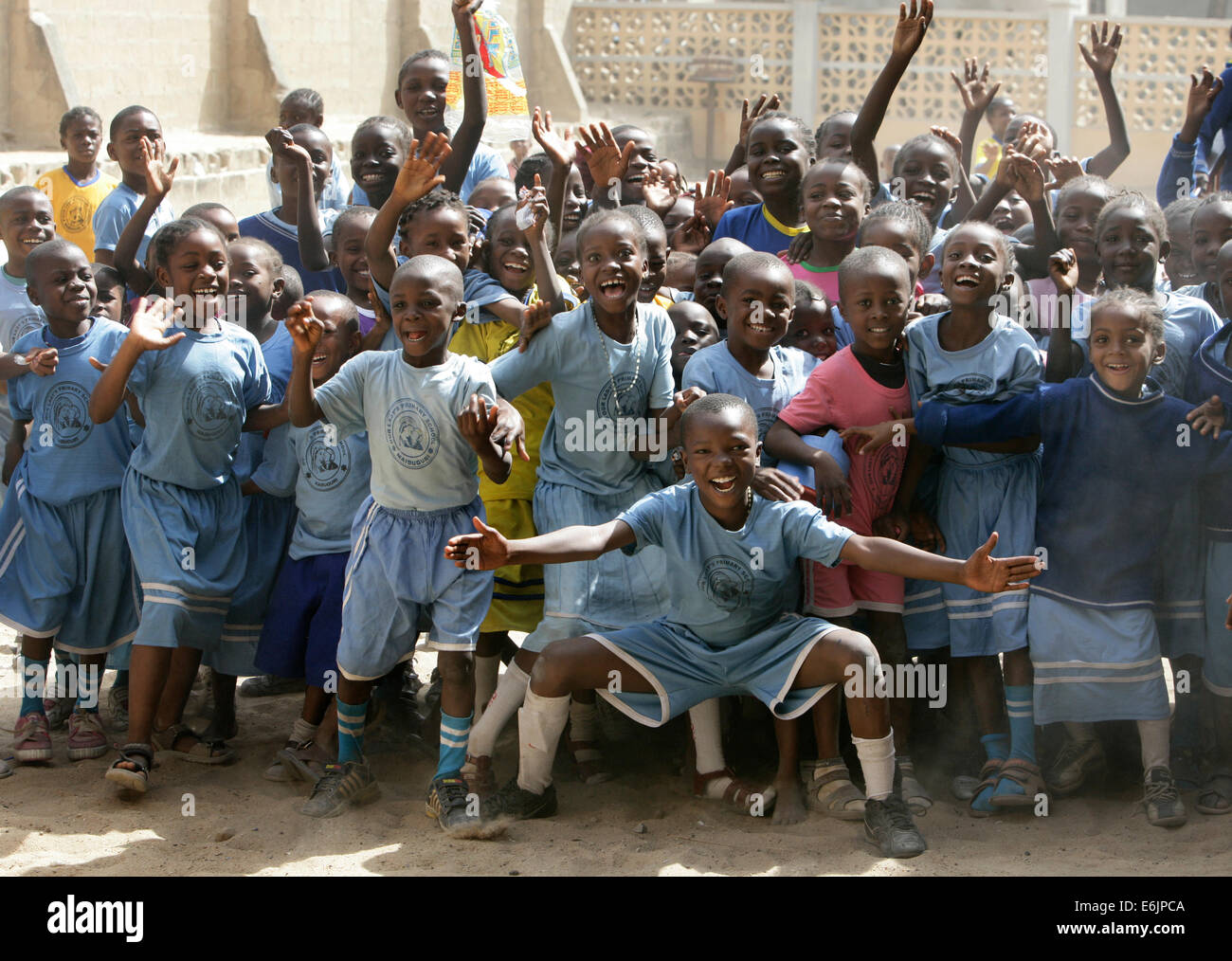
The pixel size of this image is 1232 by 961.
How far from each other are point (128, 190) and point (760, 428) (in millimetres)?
3472

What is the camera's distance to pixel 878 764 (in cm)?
394

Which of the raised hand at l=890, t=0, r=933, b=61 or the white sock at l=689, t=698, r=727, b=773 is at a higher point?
the raised hand at l=890, t=0, r=933, b=61

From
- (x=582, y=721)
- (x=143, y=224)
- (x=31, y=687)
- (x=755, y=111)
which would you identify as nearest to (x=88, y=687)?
(x=31, y=687)

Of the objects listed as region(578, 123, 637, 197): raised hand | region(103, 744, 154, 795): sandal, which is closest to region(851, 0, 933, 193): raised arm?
region(578, 123, 637, 197): raised hand

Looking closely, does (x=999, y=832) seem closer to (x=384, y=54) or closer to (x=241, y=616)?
(x=241, y=616)

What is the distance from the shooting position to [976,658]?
446 centimetres

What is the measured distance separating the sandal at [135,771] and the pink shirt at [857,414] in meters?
2.22

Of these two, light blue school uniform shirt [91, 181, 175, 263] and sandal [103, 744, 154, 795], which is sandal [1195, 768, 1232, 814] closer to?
sandal [103, 744, 154, 795]

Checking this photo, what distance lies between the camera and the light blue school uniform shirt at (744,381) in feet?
14.4

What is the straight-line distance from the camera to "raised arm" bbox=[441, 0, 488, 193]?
561 cm

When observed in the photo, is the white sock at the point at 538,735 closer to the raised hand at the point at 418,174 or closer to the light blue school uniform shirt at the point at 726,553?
the light blue school uniform shirt at the point at 726,553

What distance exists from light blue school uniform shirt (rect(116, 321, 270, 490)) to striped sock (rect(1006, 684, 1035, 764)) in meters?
2.64

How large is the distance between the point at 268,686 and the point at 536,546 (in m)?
2.09

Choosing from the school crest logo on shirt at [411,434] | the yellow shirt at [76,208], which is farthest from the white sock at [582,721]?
the yellow shirt at [76,208]
